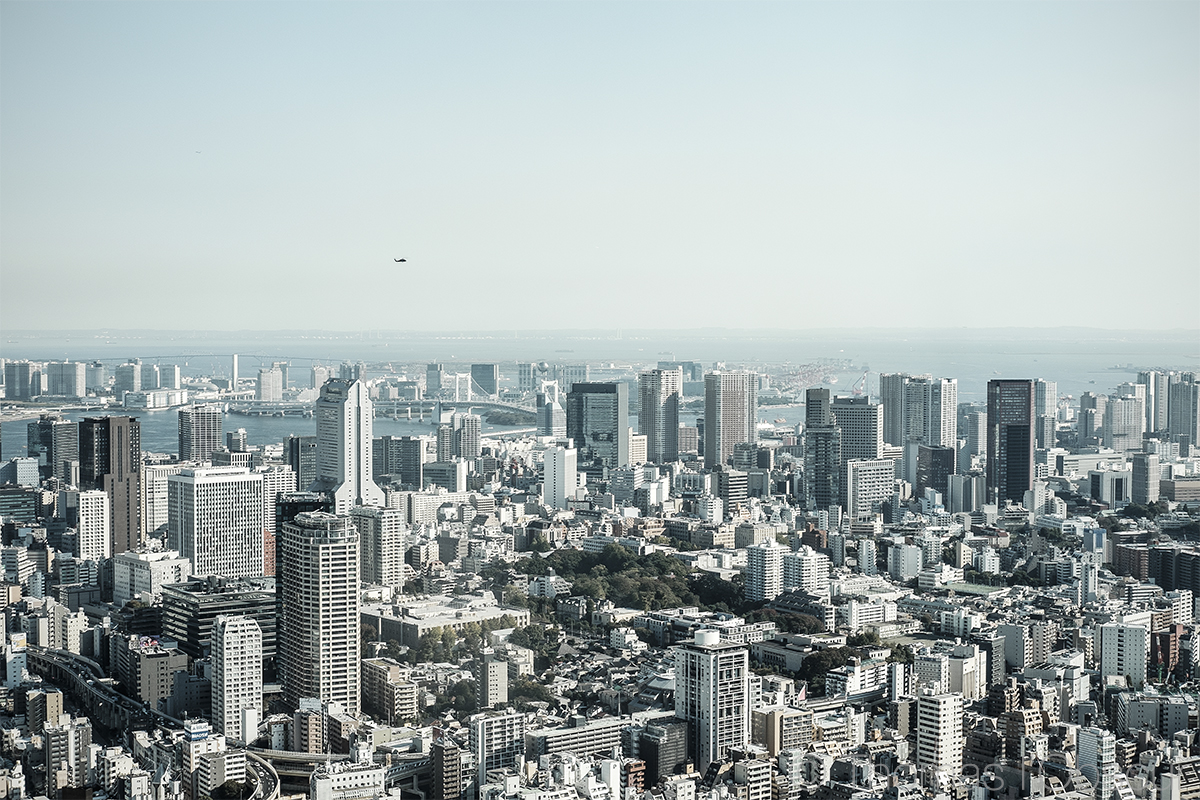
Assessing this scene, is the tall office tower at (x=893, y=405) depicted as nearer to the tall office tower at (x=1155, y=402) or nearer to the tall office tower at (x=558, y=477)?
the tall office tower at (x=1155, y=402)

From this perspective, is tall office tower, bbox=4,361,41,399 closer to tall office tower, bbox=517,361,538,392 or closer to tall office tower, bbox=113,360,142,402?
tall office tower, bbox=113,360,142,402

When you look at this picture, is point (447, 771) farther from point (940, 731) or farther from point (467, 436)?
point (467, 436)

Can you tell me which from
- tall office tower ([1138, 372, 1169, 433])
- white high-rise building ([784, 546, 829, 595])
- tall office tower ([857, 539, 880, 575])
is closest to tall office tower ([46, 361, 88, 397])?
white high-rise building ([784, 546, 829, 595])

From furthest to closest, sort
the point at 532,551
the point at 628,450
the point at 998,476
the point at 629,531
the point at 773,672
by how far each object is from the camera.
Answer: the point at 628,450, the point at 998,476, the point at 629,531, the point at 532,551, the point at 773,672

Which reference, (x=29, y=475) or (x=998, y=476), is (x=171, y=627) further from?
(x=998, y=476)

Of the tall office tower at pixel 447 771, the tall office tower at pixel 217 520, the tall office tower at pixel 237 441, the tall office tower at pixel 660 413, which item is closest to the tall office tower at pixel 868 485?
the tall office tower at pixel 660 413

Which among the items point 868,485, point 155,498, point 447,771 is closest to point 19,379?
point 155,498

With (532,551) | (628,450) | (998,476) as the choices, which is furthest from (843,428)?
(532,551)
